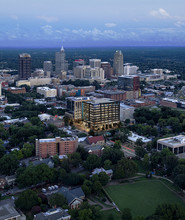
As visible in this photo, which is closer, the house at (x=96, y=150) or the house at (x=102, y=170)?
the house at (x=102, y=170)

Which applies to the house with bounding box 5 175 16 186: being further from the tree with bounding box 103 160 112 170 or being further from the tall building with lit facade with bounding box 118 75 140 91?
the tall building with lit facade with bounding box 118 75 140 91

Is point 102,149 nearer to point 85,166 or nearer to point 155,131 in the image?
point 85,166

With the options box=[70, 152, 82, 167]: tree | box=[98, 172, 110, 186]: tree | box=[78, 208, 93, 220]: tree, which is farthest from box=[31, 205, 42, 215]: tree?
box=[70, 152, 82, 167]: tree

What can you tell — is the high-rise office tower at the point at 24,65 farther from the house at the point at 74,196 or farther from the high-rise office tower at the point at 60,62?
the house at the point at 74,196

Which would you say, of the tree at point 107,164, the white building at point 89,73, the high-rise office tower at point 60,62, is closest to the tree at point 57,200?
the tree at point 107,164

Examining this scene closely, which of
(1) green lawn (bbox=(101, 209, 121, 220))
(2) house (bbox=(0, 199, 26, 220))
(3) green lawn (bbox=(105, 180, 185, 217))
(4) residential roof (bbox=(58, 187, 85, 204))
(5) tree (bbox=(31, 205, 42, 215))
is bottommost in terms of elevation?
(1) green lawn (bbox=(101, 209, 121, 220))

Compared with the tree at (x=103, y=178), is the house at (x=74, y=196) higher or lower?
lower

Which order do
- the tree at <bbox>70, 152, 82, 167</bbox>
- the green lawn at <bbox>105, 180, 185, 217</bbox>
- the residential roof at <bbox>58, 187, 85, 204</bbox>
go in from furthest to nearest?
1. the tree at <bbox>70, 152, 82, 167</bbox>
2. the green lawn at <bbox>105, 180, 185, 217</bbox>
3. the residential roof at <bbox>58, 187, 85, 204</bbox>
